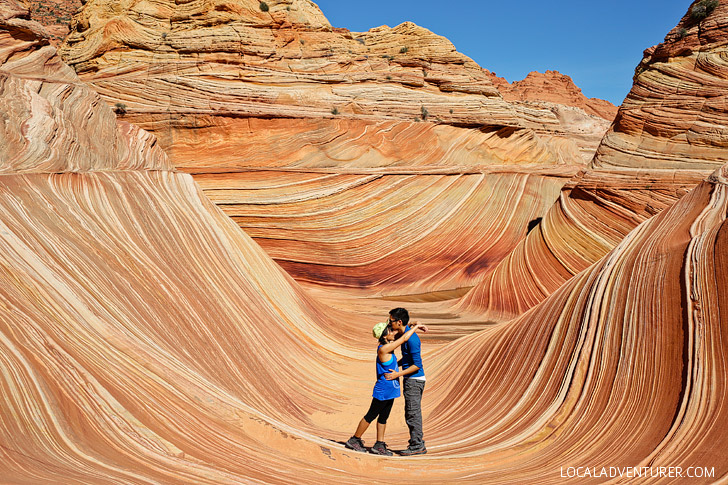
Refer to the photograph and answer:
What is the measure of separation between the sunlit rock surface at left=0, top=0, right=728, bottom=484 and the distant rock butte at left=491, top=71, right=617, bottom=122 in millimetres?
55581

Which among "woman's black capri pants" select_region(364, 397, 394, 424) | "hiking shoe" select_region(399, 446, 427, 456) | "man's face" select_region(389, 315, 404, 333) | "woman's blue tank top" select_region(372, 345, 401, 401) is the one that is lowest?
"hiking shoe" select_region(399, 446, 427, 456)

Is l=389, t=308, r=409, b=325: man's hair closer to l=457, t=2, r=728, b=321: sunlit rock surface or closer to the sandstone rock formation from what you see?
l=457, t=2, r=728, b=321: sunlit rock surface

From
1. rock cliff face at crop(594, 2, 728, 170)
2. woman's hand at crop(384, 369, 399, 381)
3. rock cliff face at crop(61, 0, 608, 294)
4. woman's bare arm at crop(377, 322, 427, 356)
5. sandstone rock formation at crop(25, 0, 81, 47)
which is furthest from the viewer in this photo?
sandstone rock formation at crop(25, 0, 81, 47)

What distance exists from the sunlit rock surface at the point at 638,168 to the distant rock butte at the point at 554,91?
47.8 m

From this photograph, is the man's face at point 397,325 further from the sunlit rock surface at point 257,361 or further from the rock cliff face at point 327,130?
the rock cliff face at point 327,130

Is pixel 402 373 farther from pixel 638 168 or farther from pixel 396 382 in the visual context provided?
pixel 638 168

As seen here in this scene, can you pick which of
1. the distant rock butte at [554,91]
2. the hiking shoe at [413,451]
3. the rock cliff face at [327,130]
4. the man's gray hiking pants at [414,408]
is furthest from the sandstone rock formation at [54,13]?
the distant rock butte at [554,91]

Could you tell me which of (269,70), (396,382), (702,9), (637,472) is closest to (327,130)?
(269,70)

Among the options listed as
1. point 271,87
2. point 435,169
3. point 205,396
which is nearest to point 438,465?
point 205,396

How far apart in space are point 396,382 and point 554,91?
208ft

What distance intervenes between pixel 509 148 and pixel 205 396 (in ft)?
56.7

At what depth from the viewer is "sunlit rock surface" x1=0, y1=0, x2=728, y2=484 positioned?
11.9 feet

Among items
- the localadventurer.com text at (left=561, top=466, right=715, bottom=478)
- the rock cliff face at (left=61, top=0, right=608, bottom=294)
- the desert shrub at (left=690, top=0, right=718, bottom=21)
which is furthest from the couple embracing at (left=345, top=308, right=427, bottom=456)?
the desert shrub at (left=690, top=0, right=718, bottom=21)

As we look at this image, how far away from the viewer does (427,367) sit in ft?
27.0
